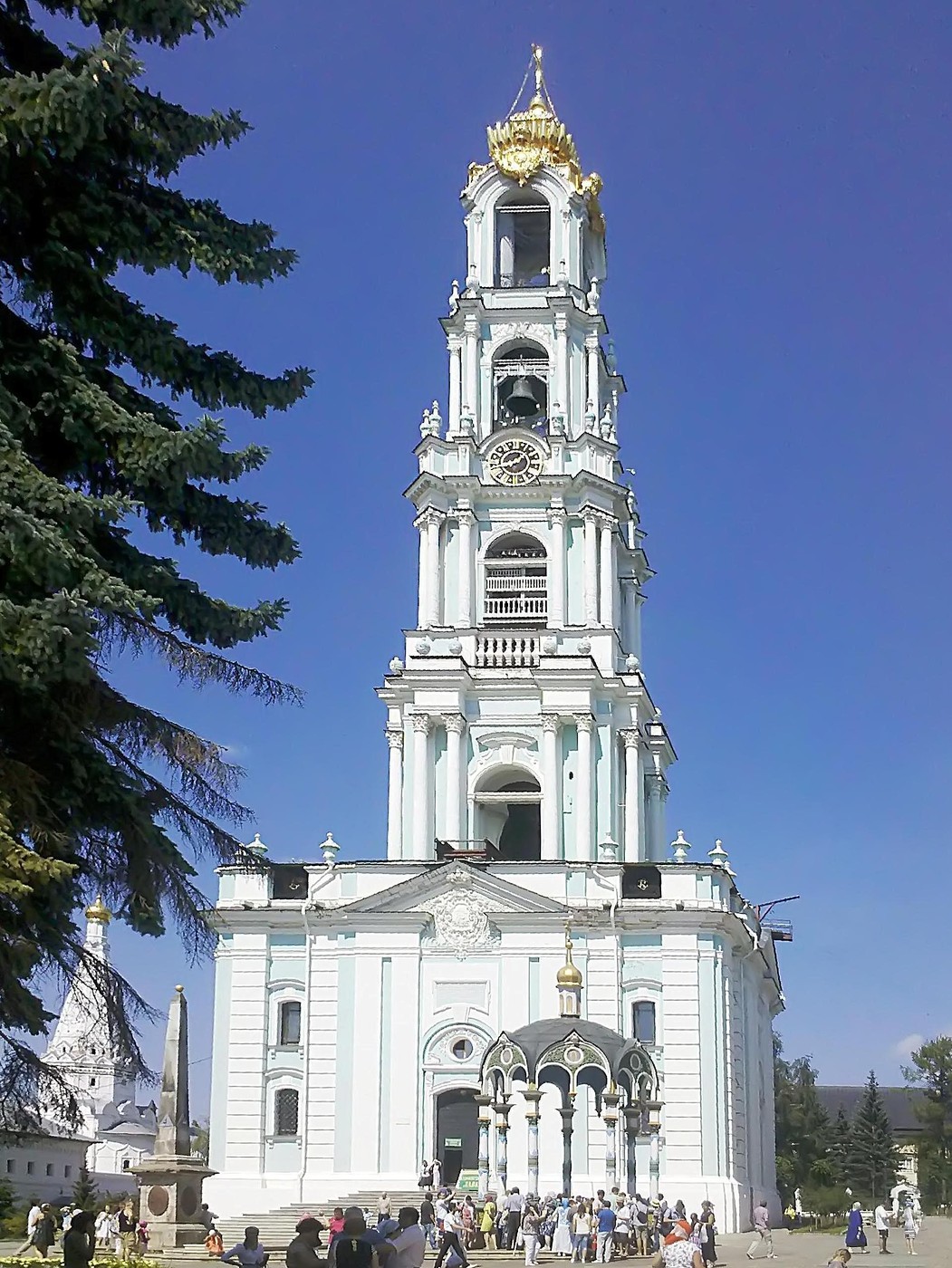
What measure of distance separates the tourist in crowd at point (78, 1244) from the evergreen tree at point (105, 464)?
1101 millimetres

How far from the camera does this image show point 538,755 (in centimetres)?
4694

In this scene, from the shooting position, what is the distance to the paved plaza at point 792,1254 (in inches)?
1217

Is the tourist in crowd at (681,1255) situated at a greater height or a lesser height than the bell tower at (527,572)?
lesser

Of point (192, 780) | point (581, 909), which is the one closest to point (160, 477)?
point (192, 780)

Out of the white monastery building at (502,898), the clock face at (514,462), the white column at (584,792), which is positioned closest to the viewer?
the white monastery building at (502,898)

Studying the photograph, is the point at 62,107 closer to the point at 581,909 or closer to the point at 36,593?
the point at 36,593

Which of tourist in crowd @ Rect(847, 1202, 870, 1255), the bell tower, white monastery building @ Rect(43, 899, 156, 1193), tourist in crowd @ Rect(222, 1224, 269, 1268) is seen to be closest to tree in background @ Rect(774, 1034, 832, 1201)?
white monastery building @ Rect(43, 899, 156, 1193)

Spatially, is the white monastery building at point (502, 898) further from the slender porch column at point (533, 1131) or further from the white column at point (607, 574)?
the slender porch column at point (533, 1131)

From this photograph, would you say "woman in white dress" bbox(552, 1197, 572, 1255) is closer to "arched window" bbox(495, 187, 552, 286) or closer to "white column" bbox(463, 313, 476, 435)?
"white column" bbox(463, 313, 476, 435)

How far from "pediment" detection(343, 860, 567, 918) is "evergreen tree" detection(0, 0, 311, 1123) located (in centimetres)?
2864

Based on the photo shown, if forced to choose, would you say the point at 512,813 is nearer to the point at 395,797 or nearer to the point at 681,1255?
the point at 395,797

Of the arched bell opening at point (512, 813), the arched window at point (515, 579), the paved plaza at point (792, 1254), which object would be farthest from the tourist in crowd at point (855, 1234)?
the arched window at point (515, 579)

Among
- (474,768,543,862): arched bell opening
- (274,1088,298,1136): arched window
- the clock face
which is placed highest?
the clock face

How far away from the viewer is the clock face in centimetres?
4956
